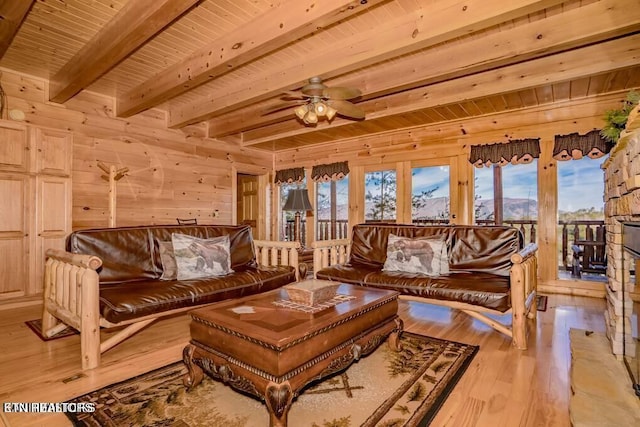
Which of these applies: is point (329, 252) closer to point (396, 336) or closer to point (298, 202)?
point (298, 202)

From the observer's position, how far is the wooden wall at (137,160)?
4086mm

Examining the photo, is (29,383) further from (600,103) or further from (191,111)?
(600,103)

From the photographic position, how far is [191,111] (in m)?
4.65

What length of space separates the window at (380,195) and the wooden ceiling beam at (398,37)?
283 cm

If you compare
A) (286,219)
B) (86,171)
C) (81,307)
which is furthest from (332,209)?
(81,307)

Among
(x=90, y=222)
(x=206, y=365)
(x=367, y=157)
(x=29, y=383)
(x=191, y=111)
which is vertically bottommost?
(x=29, y=383)

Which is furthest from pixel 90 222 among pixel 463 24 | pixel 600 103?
pixel 600 103

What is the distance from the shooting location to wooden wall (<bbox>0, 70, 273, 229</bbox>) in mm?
4086

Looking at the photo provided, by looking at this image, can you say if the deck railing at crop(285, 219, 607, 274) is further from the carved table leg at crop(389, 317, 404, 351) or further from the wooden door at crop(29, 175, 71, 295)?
the wooden door at crop(29, 175, 71, 295)

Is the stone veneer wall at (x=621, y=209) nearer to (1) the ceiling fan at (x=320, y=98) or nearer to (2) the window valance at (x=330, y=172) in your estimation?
(1) the ceiling fan at (x=320, y=98)

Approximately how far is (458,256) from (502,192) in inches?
106

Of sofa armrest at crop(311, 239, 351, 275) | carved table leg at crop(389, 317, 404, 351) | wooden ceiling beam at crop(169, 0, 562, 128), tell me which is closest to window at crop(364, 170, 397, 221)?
sofa armrest at crop(311, 239, 351, 275)

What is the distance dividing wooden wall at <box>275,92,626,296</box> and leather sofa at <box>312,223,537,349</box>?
158 centimetres

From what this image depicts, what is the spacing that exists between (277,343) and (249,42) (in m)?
2.33
